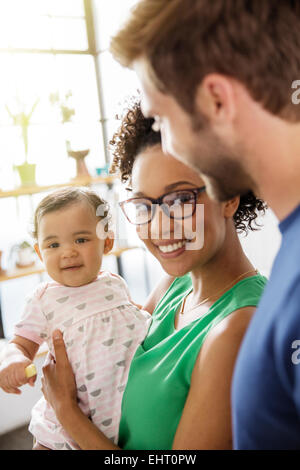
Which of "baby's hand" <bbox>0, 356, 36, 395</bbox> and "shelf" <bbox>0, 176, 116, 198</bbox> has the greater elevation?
"shelf" <bbox>0, 176, 116, 198</bbox>

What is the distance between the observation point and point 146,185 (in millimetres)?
1118

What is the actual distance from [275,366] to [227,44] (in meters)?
0.48

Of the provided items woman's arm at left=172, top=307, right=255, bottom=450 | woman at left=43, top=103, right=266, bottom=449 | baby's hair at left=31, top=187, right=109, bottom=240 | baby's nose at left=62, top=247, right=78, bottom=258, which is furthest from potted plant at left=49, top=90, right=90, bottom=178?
woman's arm at left=172, top=307, right=255, bottom=450

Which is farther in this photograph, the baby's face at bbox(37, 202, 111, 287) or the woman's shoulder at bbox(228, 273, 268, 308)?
the baby's face at bbox(37, 202, 111, 287)

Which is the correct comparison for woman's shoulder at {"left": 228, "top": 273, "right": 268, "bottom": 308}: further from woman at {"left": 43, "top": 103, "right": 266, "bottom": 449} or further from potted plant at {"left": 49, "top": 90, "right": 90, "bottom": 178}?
potted plant at {"left": 49, "top": 90, "right": 90, "bottom": 178}

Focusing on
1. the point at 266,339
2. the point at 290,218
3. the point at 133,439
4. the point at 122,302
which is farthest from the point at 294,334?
the point at 122,302

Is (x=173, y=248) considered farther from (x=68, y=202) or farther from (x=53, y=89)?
(x=53, y=89)

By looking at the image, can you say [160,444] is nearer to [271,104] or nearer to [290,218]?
[290,218]

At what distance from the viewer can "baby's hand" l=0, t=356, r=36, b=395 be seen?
129 cm

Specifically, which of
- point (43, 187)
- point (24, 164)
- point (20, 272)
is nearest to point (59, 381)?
point (20, 272)

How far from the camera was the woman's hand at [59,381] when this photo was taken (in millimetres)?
1225

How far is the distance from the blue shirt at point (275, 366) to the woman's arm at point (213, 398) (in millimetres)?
125

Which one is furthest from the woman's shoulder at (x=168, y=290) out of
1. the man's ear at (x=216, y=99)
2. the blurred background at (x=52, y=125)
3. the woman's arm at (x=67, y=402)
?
the blurred background at (x=52, y=125)

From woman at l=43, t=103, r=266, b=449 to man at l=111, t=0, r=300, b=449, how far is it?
17 centimetres
